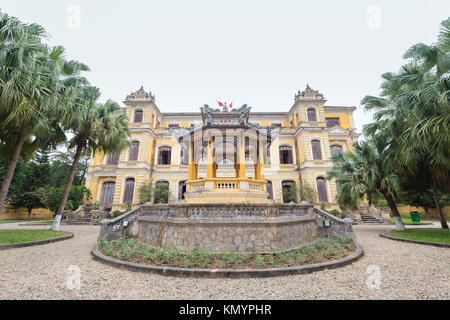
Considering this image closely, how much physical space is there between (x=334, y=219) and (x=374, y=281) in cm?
550

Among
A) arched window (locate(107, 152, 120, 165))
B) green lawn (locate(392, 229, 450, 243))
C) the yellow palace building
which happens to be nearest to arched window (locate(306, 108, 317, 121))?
the yellow palace building

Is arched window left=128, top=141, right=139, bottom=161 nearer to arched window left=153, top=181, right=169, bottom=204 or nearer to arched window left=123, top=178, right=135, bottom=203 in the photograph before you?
arched window left=123, top=178, right=135, bottom=203

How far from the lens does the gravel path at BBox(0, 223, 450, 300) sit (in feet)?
12.8

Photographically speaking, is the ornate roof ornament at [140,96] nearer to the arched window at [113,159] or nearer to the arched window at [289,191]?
the arched window at [113,159]

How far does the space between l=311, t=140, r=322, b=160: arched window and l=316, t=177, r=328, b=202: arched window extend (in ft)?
9.15

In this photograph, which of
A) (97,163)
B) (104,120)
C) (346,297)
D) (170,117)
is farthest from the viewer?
(170,117)

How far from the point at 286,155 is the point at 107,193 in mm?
23873

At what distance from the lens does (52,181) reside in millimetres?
30484

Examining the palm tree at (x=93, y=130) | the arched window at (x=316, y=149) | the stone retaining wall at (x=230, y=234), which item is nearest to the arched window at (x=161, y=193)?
the palm tree at (x=93, y=130)

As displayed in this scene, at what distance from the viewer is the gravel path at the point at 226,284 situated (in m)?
3.90

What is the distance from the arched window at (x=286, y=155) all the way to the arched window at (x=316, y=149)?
3003mm

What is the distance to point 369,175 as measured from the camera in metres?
13.2
